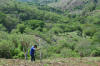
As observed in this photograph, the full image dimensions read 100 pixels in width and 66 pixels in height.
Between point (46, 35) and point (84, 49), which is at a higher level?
point (84, 49)

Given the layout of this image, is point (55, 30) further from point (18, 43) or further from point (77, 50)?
point (18, 43)

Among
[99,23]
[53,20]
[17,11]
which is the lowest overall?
[53,20]

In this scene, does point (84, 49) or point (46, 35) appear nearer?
point (84, 49)

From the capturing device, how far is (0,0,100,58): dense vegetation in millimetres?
13508

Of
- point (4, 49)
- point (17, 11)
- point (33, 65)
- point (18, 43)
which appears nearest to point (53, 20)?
point (17, 11)

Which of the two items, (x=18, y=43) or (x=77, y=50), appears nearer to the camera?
(x=18, y=43)

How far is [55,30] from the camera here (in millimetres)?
72750

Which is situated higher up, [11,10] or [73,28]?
[11,10]

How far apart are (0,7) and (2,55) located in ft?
193

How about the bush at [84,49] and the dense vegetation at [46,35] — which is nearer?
the dense vegetation at [46,35]

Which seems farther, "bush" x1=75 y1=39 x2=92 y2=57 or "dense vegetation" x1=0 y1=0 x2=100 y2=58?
"bush" x1=75 y1=39 x2=92 y2=57

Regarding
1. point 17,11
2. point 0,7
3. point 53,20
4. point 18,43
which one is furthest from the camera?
point 53,20

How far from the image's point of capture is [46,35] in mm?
57625

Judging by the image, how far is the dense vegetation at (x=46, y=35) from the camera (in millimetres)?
13508
